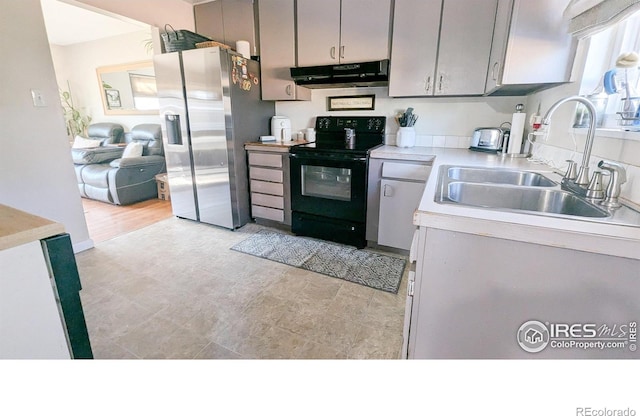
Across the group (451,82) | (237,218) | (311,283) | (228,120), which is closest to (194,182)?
(237,218)

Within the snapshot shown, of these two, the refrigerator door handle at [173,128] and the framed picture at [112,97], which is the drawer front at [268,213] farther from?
the framed picture at [112,97]

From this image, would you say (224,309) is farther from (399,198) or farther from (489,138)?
(489,138)

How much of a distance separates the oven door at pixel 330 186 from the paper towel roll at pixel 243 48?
1.22 meters

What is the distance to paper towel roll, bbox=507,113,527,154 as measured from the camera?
6.76 feet

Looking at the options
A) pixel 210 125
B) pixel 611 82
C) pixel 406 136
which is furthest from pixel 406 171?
pixel 210 125

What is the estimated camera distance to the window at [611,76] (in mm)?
1150

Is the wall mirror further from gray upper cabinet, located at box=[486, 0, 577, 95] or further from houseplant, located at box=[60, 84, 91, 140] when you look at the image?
gray upper cabinet, located at box=[486, 0, 577, 95]

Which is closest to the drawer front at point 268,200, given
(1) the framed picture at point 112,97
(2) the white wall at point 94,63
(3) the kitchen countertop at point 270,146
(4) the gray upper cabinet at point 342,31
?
(3) the kitchen countertop at point 270,146

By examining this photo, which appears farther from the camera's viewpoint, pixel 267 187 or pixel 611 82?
pixel 267 187

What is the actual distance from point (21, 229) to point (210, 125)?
2288 mm

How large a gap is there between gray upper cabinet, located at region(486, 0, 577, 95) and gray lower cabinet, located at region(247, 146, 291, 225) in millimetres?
1863

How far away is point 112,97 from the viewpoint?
17.6ft

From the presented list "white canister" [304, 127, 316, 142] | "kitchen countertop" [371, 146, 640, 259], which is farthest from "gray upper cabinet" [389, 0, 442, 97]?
"kitchen countertop" [371, 146, 640, 259]
